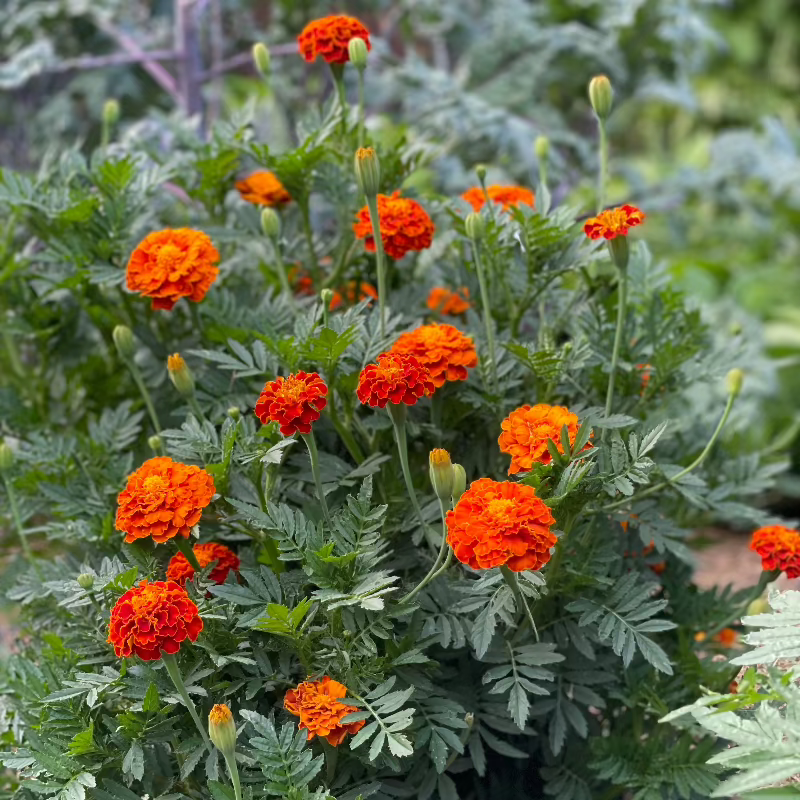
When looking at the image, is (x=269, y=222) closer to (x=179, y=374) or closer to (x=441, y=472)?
(x=179, y=374)

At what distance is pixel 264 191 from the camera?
129 centimetres

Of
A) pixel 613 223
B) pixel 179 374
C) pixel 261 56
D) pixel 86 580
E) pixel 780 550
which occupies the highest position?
pixel 261 56

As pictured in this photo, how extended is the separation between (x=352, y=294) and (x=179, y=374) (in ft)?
1.32

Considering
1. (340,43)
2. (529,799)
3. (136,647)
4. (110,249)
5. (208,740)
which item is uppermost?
(340,43)

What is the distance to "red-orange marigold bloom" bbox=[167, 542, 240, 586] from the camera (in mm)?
1002

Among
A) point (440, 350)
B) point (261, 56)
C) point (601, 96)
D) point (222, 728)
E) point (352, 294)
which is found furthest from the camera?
point (352, 294)

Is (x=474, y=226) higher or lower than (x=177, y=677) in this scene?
higher

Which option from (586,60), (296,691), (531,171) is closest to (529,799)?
(296,691)

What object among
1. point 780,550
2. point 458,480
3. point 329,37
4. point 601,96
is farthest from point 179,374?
point 780,550

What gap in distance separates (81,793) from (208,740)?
121 mm

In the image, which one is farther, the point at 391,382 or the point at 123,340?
the point at 123,340

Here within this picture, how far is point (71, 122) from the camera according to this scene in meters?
2.64

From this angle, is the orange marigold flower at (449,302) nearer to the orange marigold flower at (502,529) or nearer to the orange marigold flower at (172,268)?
the orange marigold flower at (172,268)

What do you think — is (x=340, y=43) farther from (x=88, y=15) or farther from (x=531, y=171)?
(x=88, y=15)
